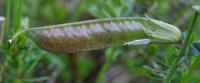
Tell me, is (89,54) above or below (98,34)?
below

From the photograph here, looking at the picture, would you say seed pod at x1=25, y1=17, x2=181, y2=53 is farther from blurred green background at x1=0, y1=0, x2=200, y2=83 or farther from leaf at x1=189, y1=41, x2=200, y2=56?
A: blurred green background at x1=0, y1=0, x2=200, y2=83

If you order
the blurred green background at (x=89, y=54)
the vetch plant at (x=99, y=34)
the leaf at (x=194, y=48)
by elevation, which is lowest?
the blurred green background at (x=89, y=54)

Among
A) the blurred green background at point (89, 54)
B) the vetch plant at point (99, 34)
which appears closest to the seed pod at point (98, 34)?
the vetch plant at point (99, 34)

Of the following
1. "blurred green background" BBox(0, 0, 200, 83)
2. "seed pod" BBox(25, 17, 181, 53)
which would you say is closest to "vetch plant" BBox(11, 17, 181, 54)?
"seed pod" BBox(25, 17, 181, 53)

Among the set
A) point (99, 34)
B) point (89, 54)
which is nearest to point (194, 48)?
point (99, 34)

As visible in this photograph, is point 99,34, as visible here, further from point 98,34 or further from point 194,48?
point 194,48

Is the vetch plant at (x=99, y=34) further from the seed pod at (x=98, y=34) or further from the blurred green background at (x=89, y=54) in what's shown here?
the blurred green background at (x=89, y=54)

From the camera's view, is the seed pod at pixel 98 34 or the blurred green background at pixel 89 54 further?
the blurred green background at pixel 89 54

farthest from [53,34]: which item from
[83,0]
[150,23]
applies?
[83,0]

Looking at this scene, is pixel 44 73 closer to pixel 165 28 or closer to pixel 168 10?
pixel 168 10
